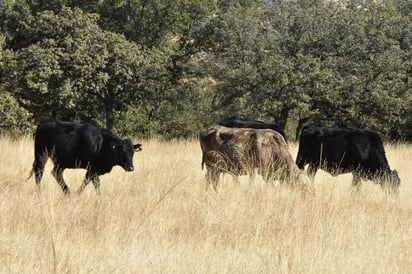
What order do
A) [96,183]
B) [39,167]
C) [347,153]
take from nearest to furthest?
[96,183] → [39,167] → [347,153]

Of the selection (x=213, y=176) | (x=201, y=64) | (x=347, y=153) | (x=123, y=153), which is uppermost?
(x=201, y=64)

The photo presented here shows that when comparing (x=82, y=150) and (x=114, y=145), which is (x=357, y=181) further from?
(x=82, y=150)

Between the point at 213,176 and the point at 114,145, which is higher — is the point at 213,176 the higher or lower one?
the lower one

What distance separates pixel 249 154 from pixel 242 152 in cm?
13

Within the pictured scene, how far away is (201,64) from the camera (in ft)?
76.3

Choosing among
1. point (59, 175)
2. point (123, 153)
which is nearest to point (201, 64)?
→ point (123, 153)

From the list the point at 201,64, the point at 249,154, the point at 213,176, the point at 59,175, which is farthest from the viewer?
the point at 201,64

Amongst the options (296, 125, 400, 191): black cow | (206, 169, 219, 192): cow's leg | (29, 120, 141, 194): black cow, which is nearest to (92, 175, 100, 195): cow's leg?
(29, 120, 141, 194): black cow

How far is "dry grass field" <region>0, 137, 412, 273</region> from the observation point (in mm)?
4816

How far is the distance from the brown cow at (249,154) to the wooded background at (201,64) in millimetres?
11182

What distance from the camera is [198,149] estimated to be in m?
15.9

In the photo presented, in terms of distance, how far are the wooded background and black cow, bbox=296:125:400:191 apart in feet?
32.8

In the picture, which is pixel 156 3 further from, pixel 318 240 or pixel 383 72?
pixel 318 240

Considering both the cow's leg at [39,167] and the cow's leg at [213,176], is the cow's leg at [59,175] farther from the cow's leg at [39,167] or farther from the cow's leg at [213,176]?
the cow's leg at [213,176]
